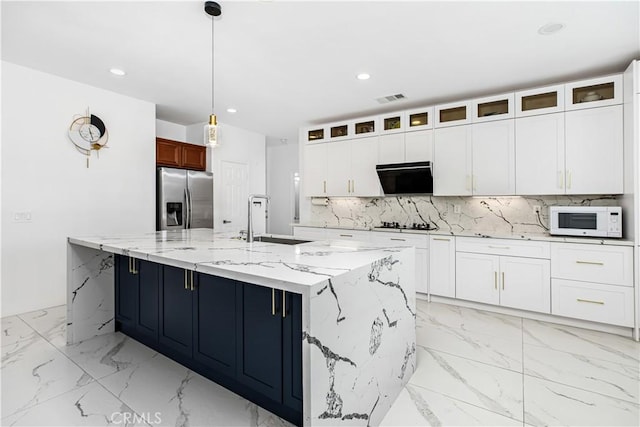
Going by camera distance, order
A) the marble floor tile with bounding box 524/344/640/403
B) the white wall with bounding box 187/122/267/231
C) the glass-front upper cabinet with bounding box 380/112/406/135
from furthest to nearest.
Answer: the white wall with bounding box 187/122/267/231
the glass-front upper cabinet with bounding box 380/112/406/135
the marble floor tile with bounding box 524/344/640/403

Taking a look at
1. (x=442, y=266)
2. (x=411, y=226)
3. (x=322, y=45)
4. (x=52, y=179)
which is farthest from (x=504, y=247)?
(x=52, y=179)

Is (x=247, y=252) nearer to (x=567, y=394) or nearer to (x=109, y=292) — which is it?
(x=109, y=292)

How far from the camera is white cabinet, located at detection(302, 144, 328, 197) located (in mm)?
5133

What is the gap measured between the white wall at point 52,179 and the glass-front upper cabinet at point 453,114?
13.0ft

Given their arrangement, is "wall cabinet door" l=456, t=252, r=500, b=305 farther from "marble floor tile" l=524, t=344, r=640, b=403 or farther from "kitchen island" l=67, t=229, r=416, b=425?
"kitchen island" l=67, t=229, r=416, b=425

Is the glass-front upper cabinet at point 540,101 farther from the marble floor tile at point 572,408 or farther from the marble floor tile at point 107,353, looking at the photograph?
the marble floor tile at point 107,353

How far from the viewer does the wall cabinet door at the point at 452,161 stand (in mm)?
3912

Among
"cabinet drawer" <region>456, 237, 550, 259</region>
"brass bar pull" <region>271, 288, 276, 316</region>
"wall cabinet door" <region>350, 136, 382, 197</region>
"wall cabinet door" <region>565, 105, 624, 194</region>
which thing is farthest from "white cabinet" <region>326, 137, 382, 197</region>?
"brass bar pull" <region>271, 288, 276, 316</region>

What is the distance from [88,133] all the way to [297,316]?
12.2ft

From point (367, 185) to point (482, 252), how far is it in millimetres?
1825

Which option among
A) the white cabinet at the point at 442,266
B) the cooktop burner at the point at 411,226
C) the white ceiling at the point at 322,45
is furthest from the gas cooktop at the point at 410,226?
the white ceiling at the point at 322,45

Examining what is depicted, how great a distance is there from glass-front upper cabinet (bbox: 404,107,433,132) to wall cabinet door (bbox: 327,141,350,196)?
3.09ft

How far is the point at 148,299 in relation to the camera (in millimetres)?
2479

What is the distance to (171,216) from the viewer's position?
14.9ft
